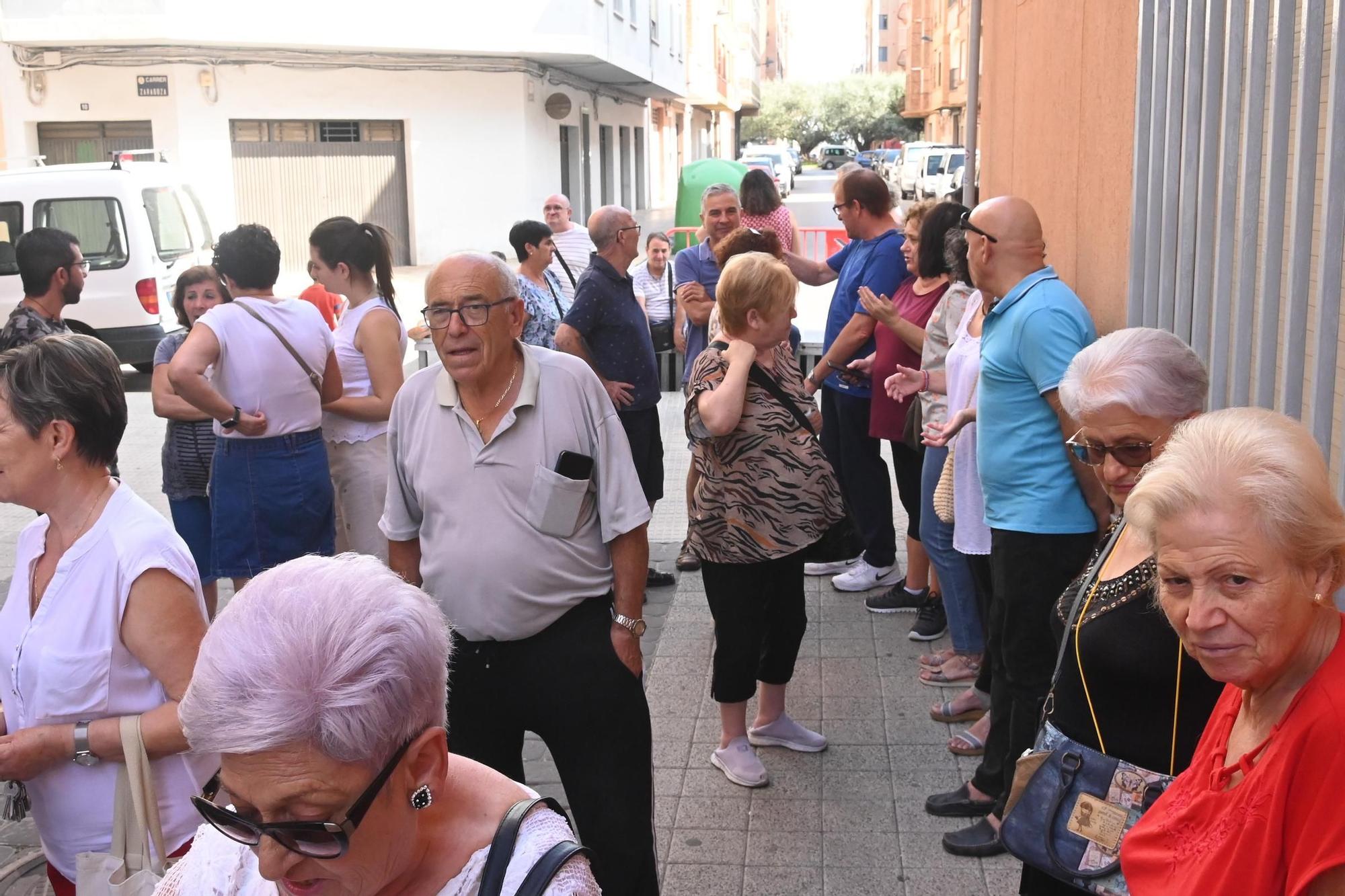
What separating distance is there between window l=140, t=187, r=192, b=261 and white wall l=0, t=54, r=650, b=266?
9.09 m

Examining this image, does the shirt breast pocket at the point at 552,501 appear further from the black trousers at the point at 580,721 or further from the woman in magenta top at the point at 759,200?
the woman in magenta top at the point at 759,200

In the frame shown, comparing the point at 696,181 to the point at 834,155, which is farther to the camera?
the point at 834,155

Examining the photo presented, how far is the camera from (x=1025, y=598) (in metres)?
3.76

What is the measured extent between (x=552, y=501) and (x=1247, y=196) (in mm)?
2224

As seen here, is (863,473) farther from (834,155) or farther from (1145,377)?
(834,155)

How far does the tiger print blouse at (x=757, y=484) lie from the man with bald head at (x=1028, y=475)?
789 mm

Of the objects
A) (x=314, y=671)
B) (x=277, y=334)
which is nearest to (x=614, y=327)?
(x=277, y=334)

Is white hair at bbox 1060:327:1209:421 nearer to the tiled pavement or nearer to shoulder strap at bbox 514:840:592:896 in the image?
shoulder strap at bbox 514:840:592:896

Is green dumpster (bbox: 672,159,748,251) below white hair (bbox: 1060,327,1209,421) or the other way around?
the other way around

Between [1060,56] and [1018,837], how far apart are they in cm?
525

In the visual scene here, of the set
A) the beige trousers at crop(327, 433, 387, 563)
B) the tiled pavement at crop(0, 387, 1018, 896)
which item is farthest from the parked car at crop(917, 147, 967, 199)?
the beige trousers at crop(327, 433, 387, 563)

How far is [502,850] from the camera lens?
191cm

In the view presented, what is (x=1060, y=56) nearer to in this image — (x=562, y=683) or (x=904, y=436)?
(x=904, y=436)

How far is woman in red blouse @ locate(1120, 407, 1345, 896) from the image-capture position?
190cm
